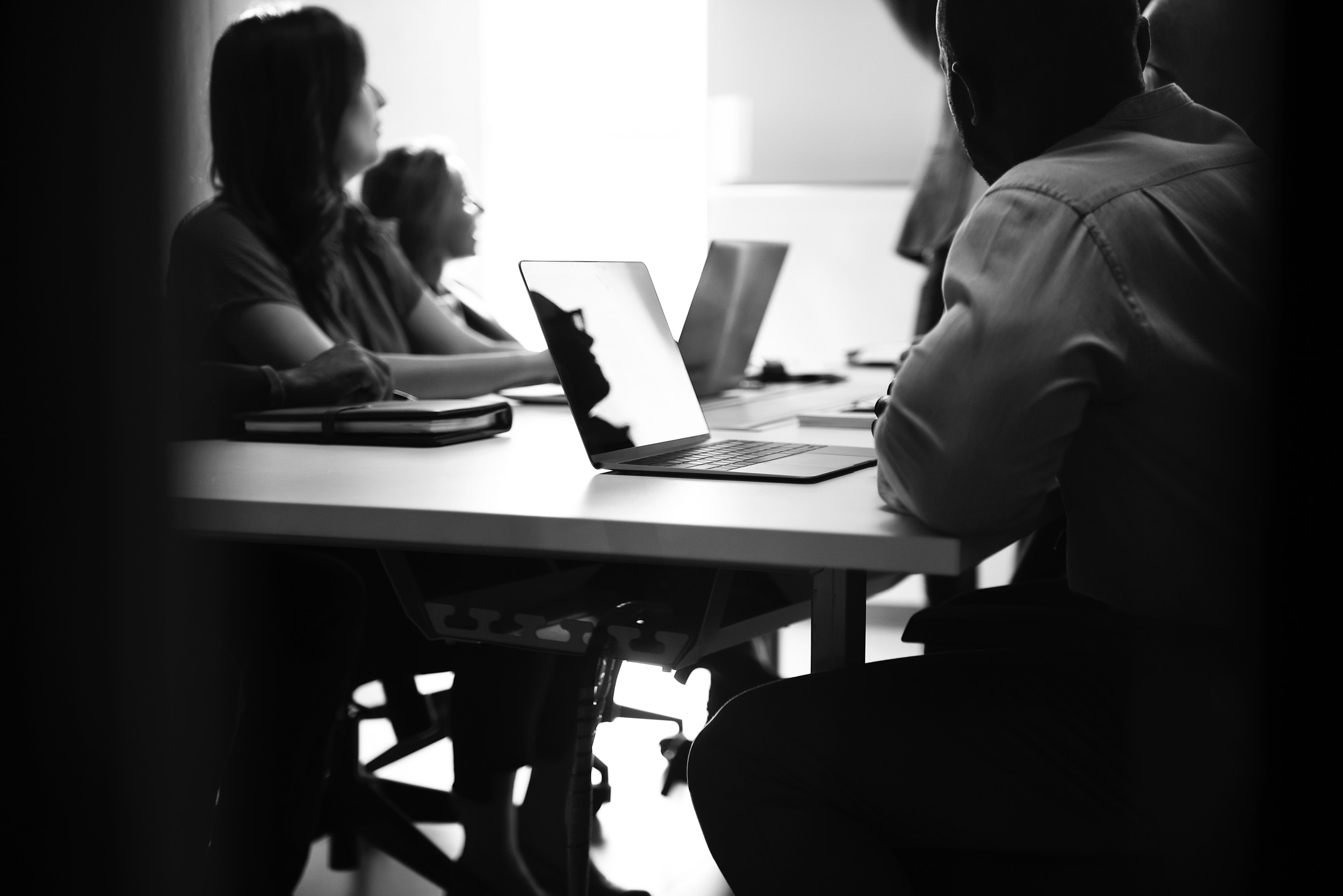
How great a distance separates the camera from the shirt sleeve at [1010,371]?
0.86 m

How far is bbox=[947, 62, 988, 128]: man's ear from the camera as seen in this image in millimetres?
988

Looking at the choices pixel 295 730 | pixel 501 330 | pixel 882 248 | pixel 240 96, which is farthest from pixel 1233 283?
pixel 882 248

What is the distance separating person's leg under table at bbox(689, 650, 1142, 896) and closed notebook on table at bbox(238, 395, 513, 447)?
1.90 feet

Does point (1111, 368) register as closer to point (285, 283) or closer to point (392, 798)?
point (285, 283)

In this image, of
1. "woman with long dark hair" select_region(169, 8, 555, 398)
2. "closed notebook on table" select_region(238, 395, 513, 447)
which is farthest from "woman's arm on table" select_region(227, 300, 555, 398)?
"closed notebook on table" select_region(238, 395, 513, 447)

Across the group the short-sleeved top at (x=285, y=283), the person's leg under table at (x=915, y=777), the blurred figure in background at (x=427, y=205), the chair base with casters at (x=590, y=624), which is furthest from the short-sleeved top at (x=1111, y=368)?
the blurred figure in background at (x=427, y=205)

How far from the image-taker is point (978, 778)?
3.09ft

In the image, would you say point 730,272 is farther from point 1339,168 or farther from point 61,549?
point 61,549

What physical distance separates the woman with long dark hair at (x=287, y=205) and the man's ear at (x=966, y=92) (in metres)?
1.07

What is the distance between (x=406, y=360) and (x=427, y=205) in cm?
88

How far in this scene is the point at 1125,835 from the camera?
3.04 feet

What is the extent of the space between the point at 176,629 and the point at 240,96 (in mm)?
1531

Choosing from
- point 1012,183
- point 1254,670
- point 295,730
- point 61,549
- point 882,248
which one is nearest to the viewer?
point 61,549

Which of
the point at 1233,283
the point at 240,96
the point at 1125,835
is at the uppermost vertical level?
the point at 240,96
